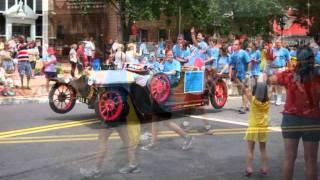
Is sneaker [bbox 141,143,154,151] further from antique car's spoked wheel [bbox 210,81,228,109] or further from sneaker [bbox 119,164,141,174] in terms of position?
antique car's spoked wheel [bbox 210,81,228,109]

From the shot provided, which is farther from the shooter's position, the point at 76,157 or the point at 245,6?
the point at 76,157

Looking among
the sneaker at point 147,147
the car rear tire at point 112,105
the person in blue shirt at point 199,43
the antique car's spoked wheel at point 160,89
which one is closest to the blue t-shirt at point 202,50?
the person in blue shirt at point 199,43

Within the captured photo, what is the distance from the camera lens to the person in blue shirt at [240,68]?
1351 mm

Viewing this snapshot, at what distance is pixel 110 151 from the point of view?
1.64 metres

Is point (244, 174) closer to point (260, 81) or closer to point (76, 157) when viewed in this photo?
point (260, 81)

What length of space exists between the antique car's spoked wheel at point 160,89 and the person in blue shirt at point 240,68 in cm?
17

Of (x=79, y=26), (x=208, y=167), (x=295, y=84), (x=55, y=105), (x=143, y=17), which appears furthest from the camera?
(x=55, y=105)

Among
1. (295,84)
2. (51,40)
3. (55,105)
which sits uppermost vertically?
(51,40)

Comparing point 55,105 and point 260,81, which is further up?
point 260,81

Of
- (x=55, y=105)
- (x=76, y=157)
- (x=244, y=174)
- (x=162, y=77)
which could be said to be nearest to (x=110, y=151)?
(x=76, y=157)

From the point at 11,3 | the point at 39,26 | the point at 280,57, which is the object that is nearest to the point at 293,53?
the point at 280,57

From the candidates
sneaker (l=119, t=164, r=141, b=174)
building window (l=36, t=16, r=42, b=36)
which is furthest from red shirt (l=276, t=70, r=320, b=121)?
building window (l=36, t=16, r=42, b=36)

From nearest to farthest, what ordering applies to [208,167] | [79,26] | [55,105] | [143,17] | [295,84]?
[143,17]
[79,26]
[295,84]
[208,167]
[55,105]

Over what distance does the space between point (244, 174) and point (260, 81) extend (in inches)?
12.1
